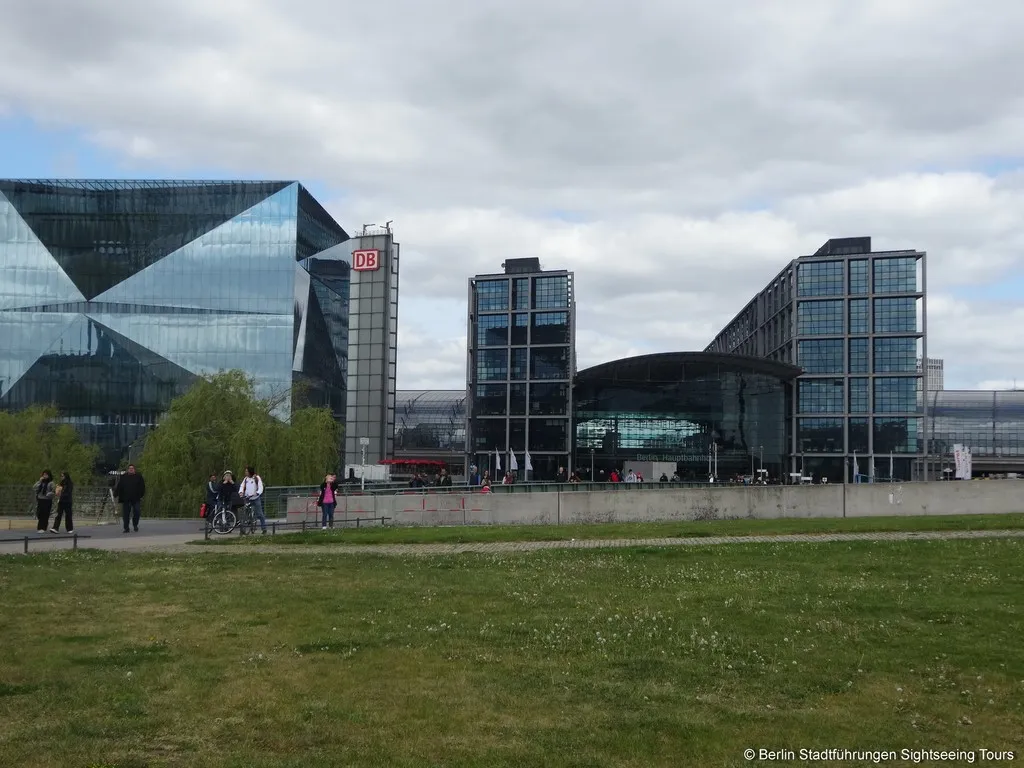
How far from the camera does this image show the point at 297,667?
934cm

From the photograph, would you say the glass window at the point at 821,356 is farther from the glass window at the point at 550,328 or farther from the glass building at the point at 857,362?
the glass window at the point at 550,328

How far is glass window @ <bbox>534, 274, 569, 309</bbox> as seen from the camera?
11112 centimetres

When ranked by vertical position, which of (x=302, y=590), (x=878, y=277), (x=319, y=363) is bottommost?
(x=302, y=590)

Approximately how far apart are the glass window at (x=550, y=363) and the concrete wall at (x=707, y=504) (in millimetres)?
78119

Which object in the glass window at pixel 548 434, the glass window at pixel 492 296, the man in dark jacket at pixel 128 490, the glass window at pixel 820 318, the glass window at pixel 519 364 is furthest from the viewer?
the glass window at pixel 492 296

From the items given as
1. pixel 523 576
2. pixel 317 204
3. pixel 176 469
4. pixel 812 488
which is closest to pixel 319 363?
pixel 317 204

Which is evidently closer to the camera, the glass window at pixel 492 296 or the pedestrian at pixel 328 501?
the pedestrian at pixel 328 501

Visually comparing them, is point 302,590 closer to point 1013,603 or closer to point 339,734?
point 339,734

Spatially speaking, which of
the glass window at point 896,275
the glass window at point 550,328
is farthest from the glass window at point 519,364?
the glass window at point 896,275

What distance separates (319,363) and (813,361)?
176ft

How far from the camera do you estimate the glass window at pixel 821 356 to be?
10769 cm

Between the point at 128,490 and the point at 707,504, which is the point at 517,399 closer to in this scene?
the point at 707,504

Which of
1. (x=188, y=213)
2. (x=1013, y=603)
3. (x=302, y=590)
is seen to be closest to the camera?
(x=1013, y=603)

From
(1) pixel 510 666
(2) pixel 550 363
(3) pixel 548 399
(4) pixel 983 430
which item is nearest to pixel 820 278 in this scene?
(2) pixel 550 363
